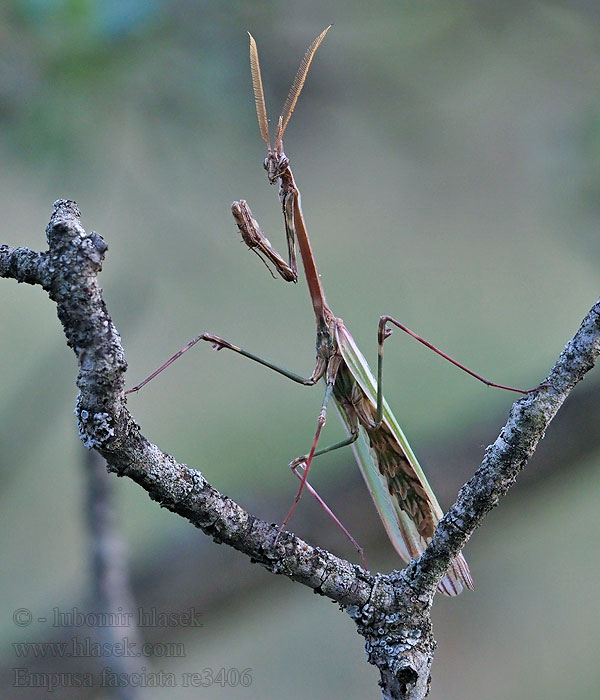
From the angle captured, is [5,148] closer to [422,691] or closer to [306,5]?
[306,5]

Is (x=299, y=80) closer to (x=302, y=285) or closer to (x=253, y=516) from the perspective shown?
(x=253, y=516)

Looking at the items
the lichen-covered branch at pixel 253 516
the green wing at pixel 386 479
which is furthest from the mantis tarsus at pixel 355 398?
the lichen-covered branch at pixel 253 516

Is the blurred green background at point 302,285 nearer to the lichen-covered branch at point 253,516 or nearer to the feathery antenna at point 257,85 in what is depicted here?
the feathery antenna at point 257,85

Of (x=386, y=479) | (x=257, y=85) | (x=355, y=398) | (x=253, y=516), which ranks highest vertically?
(x=257, y=85)

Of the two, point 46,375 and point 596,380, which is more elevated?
point 46,375

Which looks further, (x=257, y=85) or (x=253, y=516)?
(x=257, y=85)

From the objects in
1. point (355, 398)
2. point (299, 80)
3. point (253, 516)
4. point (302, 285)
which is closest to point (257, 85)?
point (299, 80)

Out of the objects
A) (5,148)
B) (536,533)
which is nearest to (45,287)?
(5,148)

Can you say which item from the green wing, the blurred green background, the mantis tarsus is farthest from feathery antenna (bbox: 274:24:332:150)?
the blurred green background
